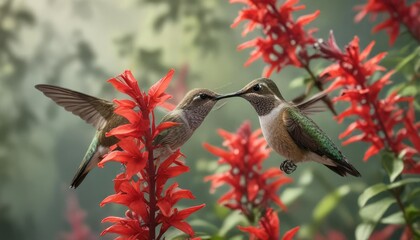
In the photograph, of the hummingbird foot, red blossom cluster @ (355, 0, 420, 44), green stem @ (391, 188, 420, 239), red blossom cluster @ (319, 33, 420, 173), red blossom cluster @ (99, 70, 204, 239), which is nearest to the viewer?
red blossom cluster @ (99, 70, 204, 239)

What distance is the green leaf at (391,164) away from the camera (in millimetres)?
797

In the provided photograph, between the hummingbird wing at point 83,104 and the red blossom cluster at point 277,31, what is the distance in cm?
23

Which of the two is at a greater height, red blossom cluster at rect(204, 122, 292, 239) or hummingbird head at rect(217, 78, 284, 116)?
hummingbird head at rect(217, 78, 284, 116)

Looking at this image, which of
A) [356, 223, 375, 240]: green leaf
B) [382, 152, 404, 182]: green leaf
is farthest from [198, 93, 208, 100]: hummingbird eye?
[356, 223, 375, 240]: green leaf

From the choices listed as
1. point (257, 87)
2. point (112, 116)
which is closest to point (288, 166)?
point (257, 87)

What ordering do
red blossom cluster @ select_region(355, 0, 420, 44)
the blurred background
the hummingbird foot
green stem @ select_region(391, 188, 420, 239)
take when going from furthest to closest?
the blurred background, red blossom cluster @ select_region(355, 0, 420, 44), green stem @ select_region(391, 188, 420, 239), the hummingbird foot

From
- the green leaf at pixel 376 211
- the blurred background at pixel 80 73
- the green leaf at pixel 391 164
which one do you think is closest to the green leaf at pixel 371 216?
the green leaf at pixel 376 211

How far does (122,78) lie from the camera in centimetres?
47

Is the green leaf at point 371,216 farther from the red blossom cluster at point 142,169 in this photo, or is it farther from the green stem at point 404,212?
the red blossom cluster at point 142,169

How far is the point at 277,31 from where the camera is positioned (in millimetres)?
806

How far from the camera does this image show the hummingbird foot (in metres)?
0.56

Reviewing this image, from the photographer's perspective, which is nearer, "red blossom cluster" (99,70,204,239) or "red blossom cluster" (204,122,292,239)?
"red blossom cluster" (99,70,204,239)

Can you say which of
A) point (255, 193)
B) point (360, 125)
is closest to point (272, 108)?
point (360, 125)

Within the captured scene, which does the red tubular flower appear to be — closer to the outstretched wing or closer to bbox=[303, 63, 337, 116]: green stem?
bbox=[303, 63, 337, 116]: green stem
